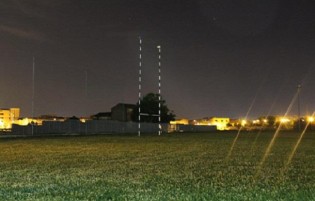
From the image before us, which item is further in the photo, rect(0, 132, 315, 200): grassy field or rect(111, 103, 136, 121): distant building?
rect(111, 103, 136, 121): distant building

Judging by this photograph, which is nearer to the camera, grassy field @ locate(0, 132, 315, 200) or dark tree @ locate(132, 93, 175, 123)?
grassy field @ locate(0, 132, 315, 200)

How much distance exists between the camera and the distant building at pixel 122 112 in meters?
102

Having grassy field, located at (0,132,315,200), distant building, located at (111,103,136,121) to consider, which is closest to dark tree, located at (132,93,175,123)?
distant building, located at (111,103,136,121)

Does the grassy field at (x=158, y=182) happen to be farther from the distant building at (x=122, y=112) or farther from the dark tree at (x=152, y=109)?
the distant building at (x=122, y=112)

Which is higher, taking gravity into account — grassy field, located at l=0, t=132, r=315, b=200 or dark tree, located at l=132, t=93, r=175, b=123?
dark tree, located at l=132, t=93, r=175, b=123

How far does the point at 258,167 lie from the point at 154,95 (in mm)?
89083

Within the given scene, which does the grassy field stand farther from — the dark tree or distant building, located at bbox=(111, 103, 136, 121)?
distant building, located at bbox=(111, 103, 136, 121)

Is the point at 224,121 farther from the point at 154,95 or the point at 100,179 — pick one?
the point at 100,179

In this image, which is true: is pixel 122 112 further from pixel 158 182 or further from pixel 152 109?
pixel 158 182

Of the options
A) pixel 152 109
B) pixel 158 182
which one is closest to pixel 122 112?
pixel 152 109

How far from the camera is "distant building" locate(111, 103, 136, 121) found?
101912 mm

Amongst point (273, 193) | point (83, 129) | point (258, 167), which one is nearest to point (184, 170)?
point (258, 167)

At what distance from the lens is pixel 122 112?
103 metres

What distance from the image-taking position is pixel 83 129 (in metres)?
51.9
